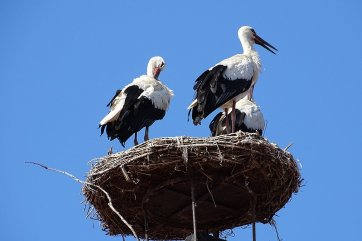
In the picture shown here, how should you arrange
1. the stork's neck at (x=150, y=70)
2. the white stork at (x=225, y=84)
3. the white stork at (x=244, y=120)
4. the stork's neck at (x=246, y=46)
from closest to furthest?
the white stork at (x=225, y=84), the white stork at (x=244, y=120), the stork's neck at (x=150, y=70), the stork's neck at (x=246, y=46)

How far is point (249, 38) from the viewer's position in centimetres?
1230

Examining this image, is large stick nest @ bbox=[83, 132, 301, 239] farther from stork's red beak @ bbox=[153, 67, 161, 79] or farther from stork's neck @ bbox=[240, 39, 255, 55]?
stork's neck @ bbox=[240, 39, 255, 55]

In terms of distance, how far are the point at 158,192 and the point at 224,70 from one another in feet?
7.00

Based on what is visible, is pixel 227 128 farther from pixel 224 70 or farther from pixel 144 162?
pixel 144 162

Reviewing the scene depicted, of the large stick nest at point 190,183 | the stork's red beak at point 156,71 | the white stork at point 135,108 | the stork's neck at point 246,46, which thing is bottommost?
the large stick nest at point 190,183

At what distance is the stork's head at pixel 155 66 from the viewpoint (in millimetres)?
11938

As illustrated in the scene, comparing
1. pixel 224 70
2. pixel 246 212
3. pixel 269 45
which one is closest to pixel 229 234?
pixel 246 212

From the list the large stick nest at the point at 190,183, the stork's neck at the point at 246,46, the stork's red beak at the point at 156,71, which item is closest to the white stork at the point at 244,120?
the stork's neck at the point at 246,46

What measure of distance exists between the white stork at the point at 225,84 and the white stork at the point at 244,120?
1.00 ft

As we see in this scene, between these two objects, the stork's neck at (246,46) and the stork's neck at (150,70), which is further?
the stork's neck at (246,46)

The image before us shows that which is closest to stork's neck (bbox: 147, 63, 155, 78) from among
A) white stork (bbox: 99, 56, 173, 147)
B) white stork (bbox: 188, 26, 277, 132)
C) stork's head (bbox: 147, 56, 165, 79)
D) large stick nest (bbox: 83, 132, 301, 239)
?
stork's head (bbox: 147, 56, 165, 79)

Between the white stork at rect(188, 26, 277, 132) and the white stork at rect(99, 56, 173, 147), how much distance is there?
0.44 m

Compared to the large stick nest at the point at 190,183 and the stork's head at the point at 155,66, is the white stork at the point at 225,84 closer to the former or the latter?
the stork's head at the point at 155,66

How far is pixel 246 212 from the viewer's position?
10094 millimetres
